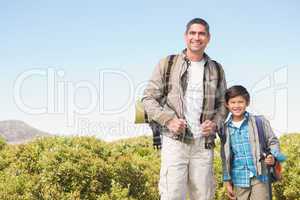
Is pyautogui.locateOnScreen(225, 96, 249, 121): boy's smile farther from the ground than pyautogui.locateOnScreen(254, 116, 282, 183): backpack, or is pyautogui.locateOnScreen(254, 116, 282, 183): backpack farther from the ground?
pyautogui.locateOnScreen(225, 96, 249, 121): boy's smile

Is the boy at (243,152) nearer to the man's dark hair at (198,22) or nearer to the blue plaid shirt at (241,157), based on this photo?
the blue plaid shirt at (241,157)

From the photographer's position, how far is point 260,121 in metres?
5.54

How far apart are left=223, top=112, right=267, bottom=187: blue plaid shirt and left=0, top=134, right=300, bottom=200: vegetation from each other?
1877mm

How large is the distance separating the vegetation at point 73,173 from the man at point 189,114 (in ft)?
5.47

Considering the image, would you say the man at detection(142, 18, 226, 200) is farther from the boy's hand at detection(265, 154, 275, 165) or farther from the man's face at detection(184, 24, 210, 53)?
the boy's hand at detection(265, 154, 275, 165)

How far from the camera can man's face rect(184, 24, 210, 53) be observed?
5.36m

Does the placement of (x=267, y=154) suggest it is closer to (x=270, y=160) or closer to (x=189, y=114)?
(x=270, y=160)

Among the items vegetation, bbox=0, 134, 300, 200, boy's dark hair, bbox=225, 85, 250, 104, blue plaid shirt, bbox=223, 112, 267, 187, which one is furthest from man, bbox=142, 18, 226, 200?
vegetation, bbox=0, 134, 300, 200

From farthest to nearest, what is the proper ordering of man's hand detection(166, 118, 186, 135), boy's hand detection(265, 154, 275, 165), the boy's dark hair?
1. the boy's dark hair
2. boy's hand detection(265, 154, 275, 165)
3. man's hand detection(166, 118, 186, 135)

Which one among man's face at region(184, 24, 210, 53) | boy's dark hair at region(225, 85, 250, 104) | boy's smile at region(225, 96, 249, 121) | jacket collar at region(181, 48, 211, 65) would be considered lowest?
boy's smile at region(225, 96, 249, 121)

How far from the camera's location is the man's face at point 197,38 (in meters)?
5.36

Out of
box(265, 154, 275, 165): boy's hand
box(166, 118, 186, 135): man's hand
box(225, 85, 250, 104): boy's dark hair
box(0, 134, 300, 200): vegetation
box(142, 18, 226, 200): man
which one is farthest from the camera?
box(0, 134, 300, 200): vegetation

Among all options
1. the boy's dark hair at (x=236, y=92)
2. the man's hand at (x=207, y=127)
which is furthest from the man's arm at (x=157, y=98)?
the boy's dark hair at (x=236, y=92)

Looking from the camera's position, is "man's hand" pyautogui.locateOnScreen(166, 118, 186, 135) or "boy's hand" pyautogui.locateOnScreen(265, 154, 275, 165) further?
"boy's hand" pyautogui.locateOnScreen(265, 154, 275, 165)
